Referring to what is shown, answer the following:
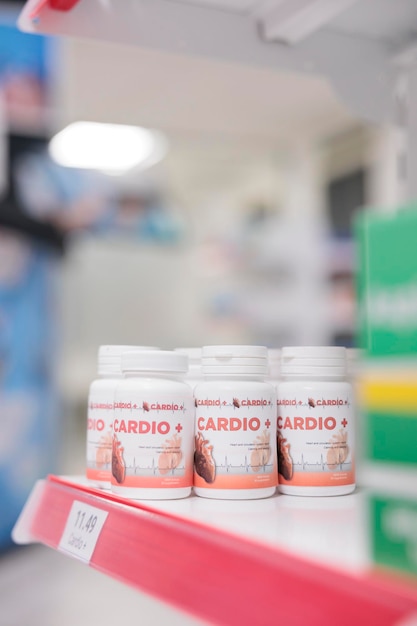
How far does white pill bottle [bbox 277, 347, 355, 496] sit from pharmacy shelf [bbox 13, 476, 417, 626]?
31 mm

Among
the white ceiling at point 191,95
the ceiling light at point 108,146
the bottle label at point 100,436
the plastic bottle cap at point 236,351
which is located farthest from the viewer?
the ceiling light at point 108,146

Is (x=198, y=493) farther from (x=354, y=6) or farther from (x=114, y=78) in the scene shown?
(x=114, y=78)

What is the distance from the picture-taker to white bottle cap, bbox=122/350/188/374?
0.90 metres

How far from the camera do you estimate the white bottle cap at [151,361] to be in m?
0.90

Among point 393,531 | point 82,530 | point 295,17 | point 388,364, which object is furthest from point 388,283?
point 295,17

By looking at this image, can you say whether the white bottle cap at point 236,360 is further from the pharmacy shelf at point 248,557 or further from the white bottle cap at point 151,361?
the pharmacy shelf at point 248,557

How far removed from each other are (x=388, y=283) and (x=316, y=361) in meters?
0.36

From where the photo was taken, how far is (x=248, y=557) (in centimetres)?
61

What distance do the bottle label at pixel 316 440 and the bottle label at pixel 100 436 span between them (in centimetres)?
24

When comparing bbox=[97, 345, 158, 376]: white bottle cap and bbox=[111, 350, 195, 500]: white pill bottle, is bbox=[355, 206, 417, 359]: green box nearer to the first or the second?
bbox=[111, 350, 195, 500]: white pill bottle

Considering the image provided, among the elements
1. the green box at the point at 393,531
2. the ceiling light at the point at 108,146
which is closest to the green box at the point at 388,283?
the green box at the point at 393,531

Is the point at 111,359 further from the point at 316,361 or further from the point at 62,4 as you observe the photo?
the point at 62,4

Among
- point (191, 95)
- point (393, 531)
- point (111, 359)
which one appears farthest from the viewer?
point (191, 95)

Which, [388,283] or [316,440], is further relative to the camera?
[316,440]
